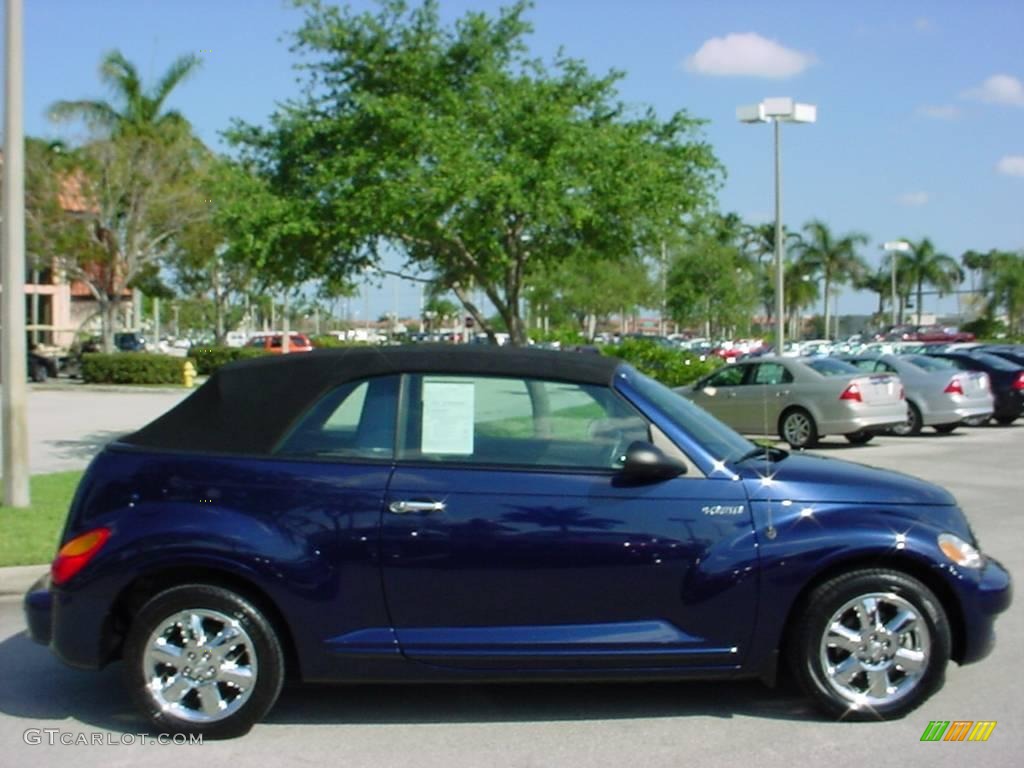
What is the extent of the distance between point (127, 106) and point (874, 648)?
4161 centimetres

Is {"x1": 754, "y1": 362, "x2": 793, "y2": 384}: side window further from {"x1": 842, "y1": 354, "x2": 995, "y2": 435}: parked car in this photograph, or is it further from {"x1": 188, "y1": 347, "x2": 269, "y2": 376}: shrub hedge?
{"x1": 188, "y1": 347, "x2": 269, "y2": 376}: shrub hedge

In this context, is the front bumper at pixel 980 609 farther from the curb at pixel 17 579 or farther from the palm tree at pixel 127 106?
the palm tree at pixel 127 106

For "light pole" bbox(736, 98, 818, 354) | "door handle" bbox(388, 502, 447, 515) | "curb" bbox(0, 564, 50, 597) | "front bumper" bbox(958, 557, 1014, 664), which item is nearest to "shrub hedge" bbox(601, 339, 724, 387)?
"light pole" bbox(736, 98, 818, 354)

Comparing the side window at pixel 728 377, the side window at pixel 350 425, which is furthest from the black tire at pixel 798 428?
the side window at pixel 350 425

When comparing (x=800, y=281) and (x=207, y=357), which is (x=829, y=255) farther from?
(x=207, y=357)

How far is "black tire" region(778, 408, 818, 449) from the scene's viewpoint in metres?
19.7

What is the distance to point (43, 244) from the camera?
4234 cm

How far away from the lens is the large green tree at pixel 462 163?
47.4 feet

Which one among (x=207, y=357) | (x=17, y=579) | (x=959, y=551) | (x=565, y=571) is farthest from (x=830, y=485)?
(x=207, y=357)

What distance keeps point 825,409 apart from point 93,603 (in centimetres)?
1557

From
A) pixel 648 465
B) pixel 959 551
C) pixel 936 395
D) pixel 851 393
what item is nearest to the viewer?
pixel 648 465

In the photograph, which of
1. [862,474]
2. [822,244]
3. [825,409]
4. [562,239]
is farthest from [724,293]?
[862,474]

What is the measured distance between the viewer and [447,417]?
5.71 metres

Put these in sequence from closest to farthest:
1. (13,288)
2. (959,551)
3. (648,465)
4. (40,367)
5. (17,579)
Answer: (648,465) → (959,551) → (17,579) → (13,288) → (40,367)
